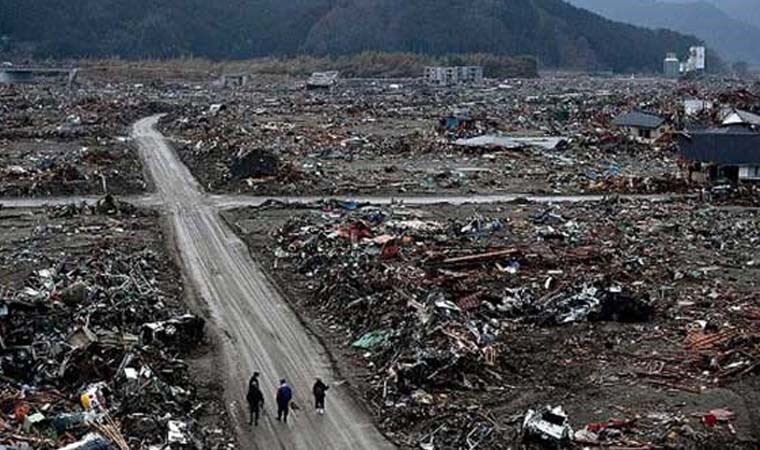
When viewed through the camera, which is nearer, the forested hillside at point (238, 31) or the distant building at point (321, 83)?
the distant building at point (321, 83)

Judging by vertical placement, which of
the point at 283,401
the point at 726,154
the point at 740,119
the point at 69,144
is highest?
the point at 740,119

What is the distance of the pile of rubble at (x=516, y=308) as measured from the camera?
16453 millimetres

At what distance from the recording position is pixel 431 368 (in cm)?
1734

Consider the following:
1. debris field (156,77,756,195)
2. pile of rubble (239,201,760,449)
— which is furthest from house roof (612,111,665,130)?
pile of rubble (239,201,760,449)

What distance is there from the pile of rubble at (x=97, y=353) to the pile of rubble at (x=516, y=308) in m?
3.40

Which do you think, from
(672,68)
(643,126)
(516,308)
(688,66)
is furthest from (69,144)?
(672,68)

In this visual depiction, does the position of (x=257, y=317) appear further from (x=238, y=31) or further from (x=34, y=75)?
(x=238, y=31)

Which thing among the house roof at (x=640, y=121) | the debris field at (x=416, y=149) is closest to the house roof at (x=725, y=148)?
the debris field at (x=416, y=149)

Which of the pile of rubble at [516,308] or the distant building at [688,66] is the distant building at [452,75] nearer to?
the distant building at [688,66]

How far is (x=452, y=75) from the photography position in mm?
138500

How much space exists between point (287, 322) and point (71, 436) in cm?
791

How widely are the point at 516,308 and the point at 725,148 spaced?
72.2 feet

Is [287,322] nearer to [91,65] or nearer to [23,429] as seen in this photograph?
[23,429]

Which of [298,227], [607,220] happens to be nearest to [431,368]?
[298,227]
